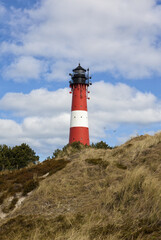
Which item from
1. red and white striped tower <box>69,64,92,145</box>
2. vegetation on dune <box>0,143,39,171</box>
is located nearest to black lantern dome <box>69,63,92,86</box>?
red and white striped tower <box>69,64,92,145</box>

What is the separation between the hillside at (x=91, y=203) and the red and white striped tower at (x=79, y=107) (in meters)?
23.2

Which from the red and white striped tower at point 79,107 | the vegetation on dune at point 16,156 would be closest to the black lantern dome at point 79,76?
the red and white striped tower at point 79,107

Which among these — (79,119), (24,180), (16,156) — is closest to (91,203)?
(24,180)

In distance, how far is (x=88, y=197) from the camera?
1041 cm

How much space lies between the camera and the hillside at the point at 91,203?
7.21 metres

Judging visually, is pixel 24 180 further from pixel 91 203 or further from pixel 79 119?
pixel 79 119

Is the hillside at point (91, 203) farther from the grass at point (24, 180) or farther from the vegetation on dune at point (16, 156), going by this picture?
the vegetation on dune at point (16, 156)

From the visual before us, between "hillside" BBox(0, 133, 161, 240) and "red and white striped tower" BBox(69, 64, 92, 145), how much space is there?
23164 millimetres

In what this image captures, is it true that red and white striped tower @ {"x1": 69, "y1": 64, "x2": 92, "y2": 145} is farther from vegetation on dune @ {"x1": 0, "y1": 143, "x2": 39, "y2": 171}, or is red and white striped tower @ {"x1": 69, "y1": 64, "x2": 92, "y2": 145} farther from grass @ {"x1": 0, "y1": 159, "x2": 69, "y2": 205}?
grass @ {"x1": 0, "y1": 159, "x2": 69, "y2": 205}

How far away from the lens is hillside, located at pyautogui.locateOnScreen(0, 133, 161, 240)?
7.21 metres

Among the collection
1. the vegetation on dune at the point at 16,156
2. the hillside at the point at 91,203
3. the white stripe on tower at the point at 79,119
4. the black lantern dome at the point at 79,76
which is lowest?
the hillside at the point at 91,203

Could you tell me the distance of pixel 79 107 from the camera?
39.8 m

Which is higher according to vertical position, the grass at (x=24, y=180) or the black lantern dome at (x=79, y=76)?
the black lantern dome at (x=79, y=76)

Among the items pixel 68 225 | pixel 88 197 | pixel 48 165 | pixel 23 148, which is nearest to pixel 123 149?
pixel 48 165
